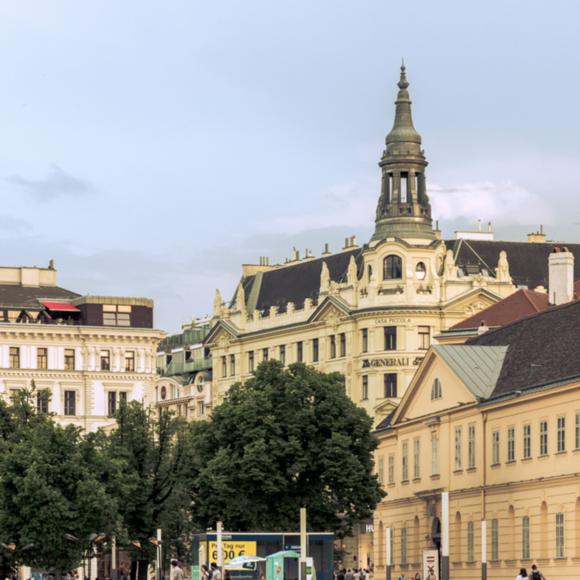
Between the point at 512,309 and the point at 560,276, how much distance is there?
17943mm

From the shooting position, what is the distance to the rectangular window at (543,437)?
351ft

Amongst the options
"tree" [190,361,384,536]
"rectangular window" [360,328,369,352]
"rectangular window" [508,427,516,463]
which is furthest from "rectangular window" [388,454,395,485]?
"rectangular window" [360,328,369,352]

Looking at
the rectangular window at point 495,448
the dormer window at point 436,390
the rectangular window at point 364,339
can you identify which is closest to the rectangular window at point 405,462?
the dormer window at point 436,390

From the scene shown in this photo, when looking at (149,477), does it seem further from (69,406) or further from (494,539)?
(69,406)

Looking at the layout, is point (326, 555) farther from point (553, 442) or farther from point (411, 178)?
point (411, 178)

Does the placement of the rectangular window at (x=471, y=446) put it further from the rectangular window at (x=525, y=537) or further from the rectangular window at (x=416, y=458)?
the rectangular window at (x=416, y=458)

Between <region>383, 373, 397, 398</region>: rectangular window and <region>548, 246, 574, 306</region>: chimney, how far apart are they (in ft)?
156

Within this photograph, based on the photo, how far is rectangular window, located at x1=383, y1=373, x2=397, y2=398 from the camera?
7638 inches

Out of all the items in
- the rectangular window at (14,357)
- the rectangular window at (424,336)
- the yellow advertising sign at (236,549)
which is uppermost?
the rectangular window at (424,336)

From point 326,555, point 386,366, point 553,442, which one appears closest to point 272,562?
point 326,555

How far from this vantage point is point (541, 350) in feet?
376

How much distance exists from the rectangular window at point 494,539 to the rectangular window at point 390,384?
7919 cm

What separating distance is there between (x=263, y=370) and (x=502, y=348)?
1306cm

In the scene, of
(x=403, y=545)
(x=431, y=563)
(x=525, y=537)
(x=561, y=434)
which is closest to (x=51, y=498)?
(x=403, y=545)
